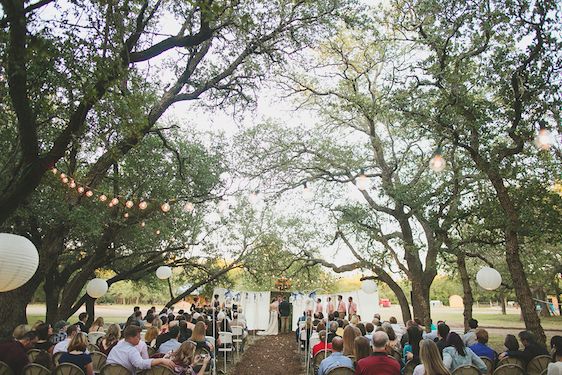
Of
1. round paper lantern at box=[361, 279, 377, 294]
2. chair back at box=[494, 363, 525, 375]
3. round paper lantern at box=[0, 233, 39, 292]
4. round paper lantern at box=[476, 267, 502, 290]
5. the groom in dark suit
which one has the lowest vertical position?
the groom in dark suit

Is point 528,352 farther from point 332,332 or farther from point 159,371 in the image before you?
point 159,371

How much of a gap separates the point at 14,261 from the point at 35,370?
116 cm

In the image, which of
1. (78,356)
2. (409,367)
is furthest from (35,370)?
(409,367)

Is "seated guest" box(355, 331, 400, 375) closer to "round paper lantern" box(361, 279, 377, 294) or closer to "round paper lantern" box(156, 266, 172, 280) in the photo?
"round paper lantern" box(156, 266, 172, 280)

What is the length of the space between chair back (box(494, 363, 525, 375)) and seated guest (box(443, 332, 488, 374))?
0.64 feet

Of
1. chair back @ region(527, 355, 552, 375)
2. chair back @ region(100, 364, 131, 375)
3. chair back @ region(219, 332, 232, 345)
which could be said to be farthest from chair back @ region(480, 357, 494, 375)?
chair back @ region(219, 332, 232, 345)

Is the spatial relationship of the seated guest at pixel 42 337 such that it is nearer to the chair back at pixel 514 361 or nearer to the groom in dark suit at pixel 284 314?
the chair back at pixel 514 361

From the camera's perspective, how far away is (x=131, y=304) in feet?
191

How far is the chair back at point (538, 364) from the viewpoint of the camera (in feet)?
16.5

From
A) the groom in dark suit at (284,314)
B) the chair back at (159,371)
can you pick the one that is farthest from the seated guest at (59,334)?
the groom in dark suit at (284,314)

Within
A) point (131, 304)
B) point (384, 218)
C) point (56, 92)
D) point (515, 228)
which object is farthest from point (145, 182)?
point (131, 304)

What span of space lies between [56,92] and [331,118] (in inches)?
396

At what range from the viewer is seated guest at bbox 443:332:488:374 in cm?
466

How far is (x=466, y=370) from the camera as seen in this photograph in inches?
177
